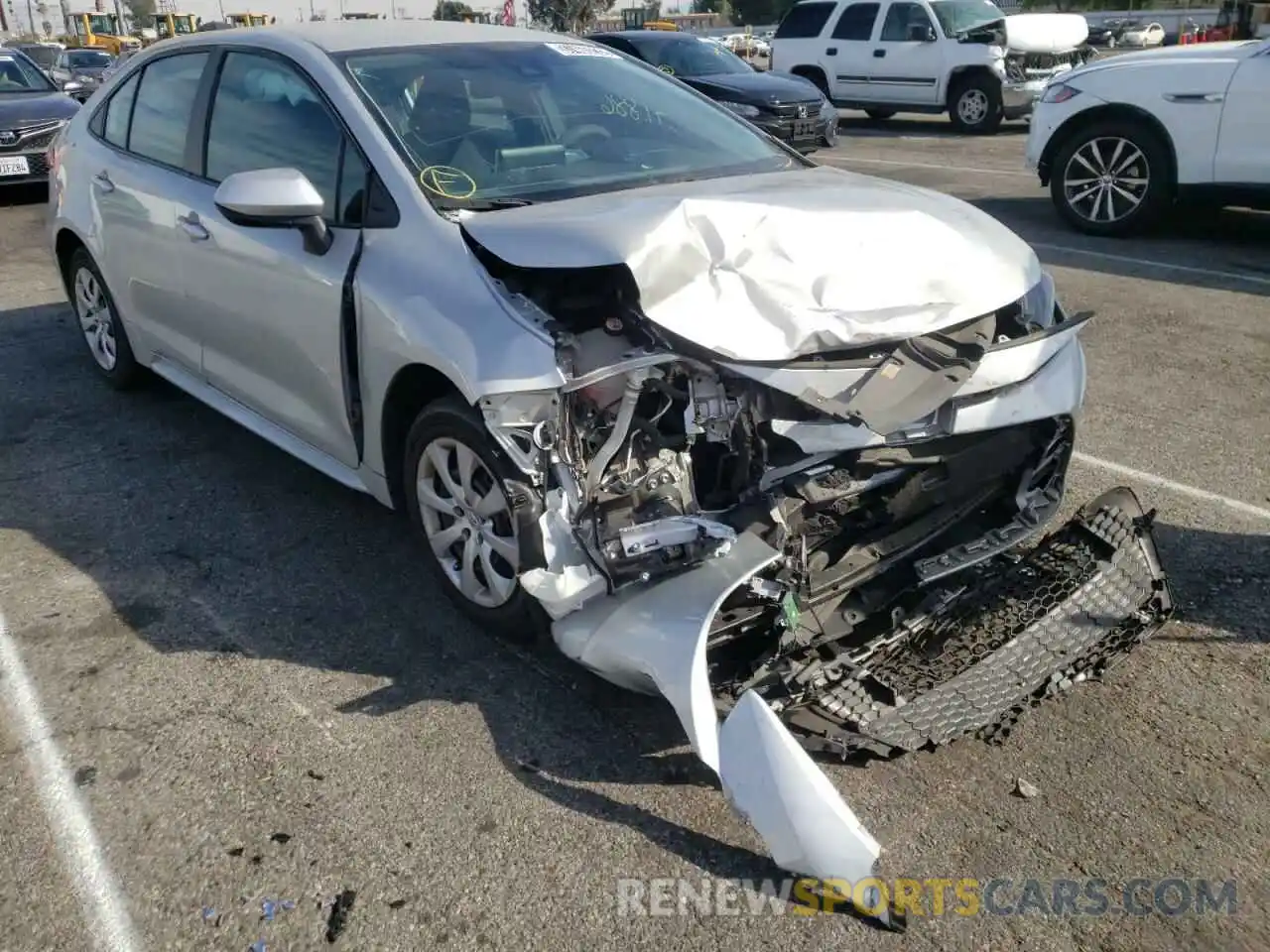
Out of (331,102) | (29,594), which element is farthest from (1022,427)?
(29,594)

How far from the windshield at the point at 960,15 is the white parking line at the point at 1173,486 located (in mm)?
13857

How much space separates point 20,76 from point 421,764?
42.9 ft

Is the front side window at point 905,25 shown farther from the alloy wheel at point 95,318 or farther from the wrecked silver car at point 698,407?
the wrecked silver car at point 698,407

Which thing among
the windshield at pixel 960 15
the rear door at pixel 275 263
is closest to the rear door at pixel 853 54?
the windshield at pixel 960 15

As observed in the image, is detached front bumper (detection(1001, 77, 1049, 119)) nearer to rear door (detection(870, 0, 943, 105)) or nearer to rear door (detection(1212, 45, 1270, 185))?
rear door (detection(870, 0, 943, 105))

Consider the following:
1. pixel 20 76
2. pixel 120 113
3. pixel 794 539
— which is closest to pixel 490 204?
pixel 794 539

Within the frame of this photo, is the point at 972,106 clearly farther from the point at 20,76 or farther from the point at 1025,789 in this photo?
the point at 1025,789

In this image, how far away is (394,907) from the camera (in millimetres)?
2486

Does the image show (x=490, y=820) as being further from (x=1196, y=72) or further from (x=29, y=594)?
(x=1196, y=72)

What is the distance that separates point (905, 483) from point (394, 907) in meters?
1.80

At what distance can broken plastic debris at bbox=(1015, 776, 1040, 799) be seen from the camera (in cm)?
279

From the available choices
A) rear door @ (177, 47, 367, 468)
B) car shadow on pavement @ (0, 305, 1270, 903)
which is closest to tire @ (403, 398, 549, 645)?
car shadow on pavement @ (0, 305, 1270, 903)

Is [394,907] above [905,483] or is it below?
below

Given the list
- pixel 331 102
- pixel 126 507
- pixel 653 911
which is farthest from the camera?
pixel 126 507
